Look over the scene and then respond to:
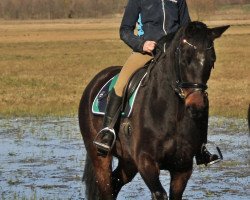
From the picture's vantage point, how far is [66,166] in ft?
37.6

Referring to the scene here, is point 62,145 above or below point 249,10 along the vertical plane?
above

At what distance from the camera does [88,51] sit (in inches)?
1977

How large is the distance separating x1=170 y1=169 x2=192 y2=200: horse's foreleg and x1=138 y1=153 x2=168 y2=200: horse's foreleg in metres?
0.31

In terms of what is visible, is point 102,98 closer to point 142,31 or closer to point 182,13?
point 142,31

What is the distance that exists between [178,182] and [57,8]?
498ft

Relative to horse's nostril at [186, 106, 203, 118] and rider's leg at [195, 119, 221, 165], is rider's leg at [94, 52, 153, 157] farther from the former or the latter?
horse's nostril at [186, 106, 203, 118]

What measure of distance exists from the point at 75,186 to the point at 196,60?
4.17 meters

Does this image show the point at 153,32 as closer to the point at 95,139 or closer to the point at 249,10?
the point at 95,139

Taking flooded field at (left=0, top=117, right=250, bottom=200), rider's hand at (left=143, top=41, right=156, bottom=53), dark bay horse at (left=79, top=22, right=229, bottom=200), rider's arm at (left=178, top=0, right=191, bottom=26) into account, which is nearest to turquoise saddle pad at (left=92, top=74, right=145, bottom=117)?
dark bay horse at (left=79, top=22, right=229, bottom=200)

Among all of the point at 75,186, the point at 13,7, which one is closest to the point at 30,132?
the point at 75,186

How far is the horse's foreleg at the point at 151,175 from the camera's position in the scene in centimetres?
674

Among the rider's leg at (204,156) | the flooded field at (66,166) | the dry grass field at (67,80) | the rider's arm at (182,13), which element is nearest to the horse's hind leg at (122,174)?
the rider's leg at (204,156)

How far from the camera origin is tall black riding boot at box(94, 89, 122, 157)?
7555 millimetres

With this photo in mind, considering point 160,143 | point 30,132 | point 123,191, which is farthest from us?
point 30,132
